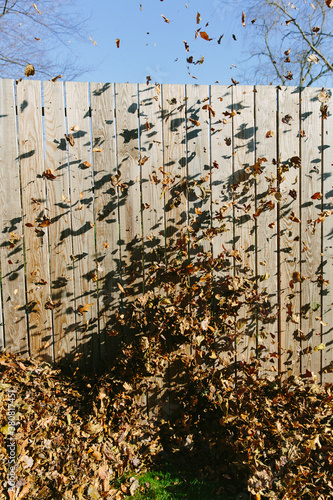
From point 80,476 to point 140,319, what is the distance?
1.02 metres

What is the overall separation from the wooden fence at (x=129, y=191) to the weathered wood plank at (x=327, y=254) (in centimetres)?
4

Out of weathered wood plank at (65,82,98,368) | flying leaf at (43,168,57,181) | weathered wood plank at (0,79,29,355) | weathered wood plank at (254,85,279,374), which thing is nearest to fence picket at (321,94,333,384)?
weathered wood plank at (254,85,279,374)

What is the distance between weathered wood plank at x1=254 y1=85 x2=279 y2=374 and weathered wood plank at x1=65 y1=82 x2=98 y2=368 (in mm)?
1260

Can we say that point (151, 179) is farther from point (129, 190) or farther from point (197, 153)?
point (197, 153)

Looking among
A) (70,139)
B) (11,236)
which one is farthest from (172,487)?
(70,139)

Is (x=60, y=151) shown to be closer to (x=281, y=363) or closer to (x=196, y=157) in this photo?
(x=196, y=157)

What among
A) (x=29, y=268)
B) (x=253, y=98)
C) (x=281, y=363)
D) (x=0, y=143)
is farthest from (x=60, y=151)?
(x=281, y=363)

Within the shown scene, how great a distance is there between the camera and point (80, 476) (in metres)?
2.23

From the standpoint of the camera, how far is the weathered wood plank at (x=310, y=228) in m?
3.01

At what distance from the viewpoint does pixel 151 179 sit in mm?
2770

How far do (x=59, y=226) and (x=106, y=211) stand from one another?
1.14 ft

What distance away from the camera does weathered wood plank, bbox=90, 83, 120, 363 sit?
2703mm

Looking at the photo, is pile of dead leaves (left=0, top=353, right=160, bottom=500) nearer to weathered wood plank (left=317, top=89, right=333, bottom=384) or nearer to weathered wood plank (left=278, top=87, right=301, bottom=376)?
weathered wood plank (left=278, top=87, right=301, bottom=376)

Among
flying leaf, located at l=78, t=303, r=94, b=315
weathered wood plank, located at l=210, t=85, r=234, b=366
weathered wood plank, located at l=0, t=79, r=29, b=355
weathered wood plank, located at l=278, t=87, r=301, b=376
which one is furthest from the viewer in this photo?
weathered wood plank, located at l=278, t=87, r=301, b=376
